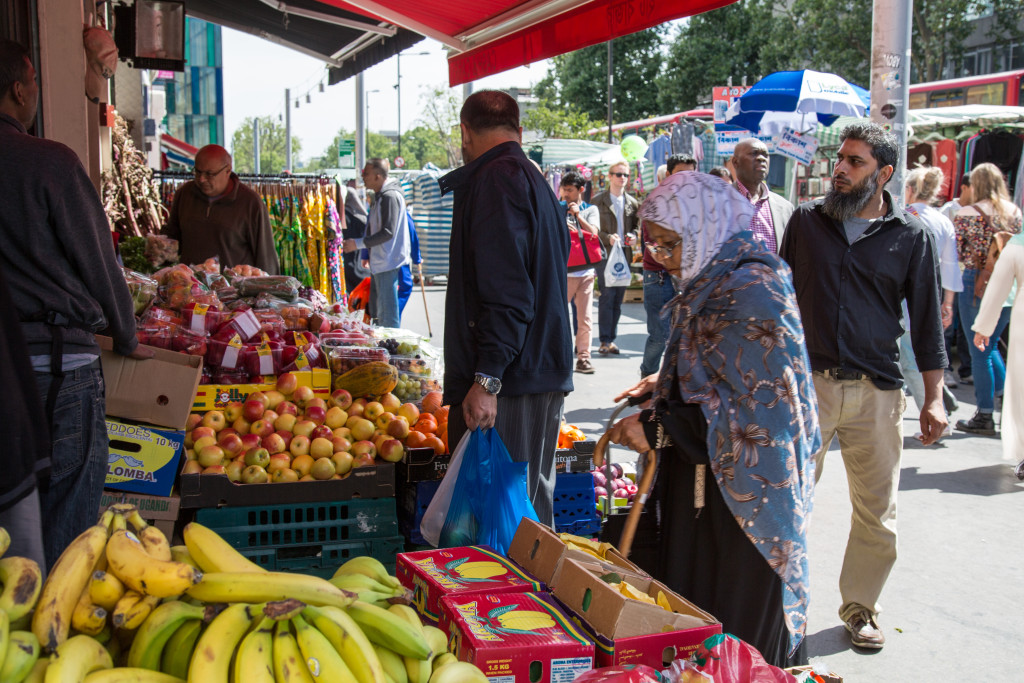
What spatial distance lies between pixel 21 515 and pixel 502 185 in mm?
1935

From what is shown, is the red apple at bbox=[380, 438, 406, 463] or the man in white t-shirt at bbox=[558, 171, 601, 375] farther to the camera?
the man in white t-shirt at bbox=[558, 171, 601, 375]

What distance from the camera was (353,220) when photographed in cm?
A: 1206

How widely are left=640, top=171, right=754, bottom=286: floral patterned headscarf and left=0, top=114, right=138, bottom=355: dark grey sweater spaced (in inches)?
74.3

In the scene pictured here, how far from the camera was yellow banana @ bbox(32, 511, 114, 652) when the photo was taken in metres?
1.44

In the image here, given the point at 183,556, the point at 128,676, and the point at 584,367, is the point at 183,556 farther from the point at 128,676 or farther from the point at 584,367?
the point at 584,367

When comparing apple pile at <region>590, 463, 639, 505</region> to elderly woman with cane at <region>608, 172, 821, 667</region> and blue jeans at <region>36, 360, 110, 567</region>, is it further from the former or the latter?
blue jeans at <region>36, 360, 110, 567</region>

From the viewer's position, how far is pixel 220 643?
4.71 ft

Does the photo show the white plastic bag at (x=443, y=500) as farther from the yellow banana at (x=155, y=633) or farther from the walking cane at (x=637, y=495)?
the yellow banana at (x=155, y=633)

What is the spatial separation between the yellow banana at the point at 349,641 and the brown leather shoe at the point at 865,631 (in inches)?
122

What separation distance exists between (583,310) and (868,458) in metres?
6.69

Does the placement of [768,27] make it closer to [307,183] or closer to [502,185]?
[307,183]

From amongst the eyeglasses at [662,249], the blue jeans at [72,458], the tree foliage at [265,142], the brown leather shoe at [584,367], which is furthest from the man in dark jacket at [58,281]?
the tree foliage at [265,142]

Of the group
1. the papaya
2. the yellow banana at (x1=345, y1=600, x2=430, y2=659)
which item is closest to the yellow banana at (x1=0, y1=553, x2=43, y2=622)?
the yellow banana at (x1=345, y1=600, x2=430, y2=659)

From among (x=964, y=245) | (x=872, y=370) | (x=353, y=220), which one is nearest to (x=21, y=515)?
(x=872, y=370)
